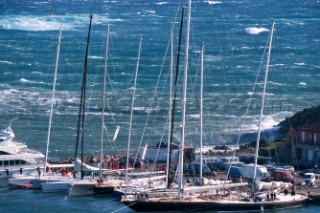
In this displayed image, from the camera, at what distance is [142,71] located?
125000mm

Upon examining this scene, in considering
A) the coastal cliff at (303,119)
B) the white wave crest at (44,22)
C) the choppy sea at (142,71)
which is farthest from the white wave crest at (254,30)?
the coastal cliff at (303,119)

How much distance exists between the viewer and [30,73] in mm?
123438

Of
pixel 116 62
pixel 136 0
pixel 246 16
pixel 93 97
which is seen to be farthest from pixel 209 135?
pixel 136 0

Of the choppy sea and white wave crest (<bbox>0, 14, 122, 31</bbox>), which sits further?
white wave crest (<bbox>0, 14, 122, 31</bbox>)

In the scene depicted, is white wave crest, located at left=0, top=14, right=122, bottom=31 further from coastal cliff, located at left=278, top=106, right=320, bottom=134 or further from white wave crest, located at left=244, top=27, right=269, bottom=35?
coastal cliff, located at left=278, top=106, right=320, bottom=134

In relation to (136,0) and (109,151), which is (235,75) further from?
(136,0)

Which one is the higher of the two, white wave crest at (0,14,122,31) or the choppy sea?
white wave crest at (0,14,122,31)

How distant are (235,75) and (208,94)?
1694 centimetres

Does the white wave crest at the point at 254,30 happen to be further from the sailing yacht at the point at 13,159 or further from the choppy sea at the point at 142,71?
the sailing yacht at the point at 13,159

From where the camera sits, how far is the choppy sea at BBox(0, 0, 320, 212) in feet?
281

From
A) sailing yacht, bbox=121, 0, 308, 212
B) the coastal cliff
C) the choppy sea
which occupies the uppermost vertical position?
the choppy sea

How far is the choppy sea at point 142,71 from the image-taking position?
281 ft

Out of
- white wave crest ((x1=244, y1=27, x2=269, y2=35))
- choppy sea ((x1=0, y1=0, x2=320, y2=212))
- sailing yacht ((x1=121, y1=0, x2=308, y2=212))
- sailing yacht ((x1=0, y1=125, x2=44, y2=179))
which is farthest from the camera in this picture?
white wave crest ((x1=244, y1=27, x2=269, y2=35))

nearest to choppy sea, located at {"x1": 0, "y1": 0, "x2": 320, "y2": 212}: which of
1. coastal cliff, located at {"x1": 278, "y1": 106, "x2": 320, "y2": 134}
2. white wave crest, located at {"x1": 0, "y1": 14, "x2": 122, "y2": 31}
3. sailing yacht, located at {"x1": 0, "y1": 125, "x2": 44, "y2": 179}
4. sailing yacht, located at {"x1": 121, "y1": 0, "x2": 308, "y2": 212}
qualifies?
white wave crest, located at {"x1": 0, "y1": 14, "x2": 122, "y2": 31}
